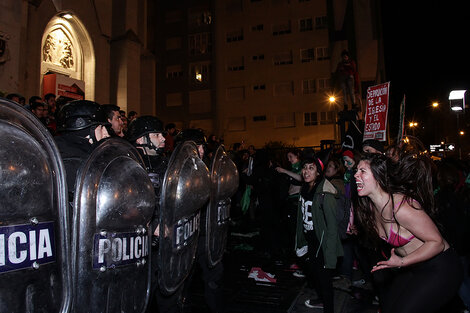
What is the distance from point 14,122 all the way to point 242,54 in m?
37.3

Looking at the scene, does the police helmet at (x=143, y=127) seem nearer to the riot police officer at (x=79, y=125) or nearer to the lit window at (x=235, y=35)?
the riot police officer at (x=79, y=125)

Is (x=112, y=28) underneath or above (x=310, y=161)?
above

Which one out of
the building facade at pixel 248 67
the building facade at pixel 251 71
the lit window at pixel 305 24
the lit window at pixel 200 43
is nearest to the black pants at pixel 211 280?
the building facade at pixel 248 67

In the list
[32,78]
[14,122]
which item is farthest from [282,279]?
[32,78]

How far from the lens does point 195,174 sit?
315 centimetres

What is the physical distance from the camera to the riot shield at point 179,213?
109 inches

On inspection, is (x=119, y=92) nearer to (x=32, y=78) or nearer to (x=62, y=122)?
(x=32, y=78)

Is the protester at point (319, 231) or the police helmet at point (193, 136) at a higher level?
the police helmet at point (193, 136)

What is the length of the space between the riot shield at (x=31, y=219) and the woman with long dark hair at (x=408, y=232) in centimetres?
235

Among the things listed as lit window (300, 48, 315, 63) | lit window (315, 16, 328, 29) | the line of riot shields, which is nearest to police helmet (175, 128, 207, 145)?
the line of riot shields

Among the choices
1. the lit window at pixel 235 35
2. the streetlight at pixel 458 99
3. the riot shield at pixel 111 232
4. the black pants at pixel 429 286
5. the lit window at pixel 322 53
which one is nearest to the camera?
the riot shield at pixel 111 232

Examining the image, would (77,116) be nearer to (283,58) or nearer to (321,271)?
(321,271)

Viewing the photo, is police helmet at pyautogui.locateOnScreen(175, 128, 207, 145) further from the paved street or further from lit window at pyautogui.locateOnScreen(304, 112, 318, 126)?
lit window at pyautogui.locateOnScreen(304, 112, 318, 126)

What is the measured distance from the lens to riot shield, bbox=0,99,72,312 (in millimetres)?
1440
